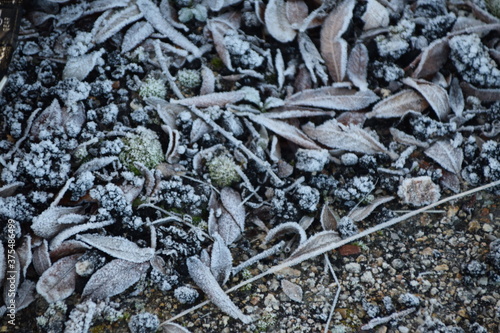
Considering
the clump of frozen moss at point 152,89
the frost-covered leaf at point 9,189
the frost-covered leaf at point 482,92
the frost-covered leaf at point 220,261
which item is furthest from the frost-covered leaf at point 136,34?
the frost-covered leaf at point 482,92

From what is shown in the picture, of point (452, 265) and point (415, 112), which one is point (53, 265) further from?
point (415, 112)

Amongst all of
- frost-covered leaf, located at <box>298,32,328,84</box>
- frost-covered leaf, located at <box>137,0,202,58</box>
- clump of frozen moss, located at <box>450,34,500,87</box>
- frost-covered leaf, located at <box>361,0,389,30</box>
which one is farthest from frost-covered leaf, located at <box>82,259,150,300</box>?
clump of frozen moss, located at <box>450,34,500,87</box>

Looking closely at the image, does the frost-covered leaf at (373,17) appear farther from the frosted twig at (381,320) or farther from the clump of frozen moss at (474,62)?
the frosted twig at (381,320)

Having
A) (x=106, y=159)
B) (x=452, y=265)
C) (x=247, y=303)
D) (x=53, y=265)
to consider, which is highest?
(x=106, y=159)

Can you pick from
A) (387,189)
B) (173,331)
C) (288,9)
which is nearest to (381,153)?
(387,189)

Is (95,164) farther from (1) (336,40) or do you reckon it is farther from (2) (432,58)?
(2) (432,58)

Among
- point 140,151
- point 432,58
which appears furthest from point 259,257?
point 432,58
